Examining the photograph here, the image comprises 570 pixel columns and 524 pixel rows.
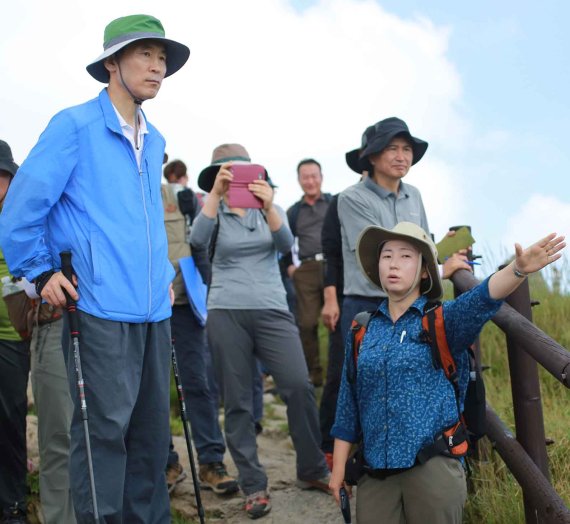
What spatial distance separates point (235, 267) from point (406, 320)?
225 centimetres

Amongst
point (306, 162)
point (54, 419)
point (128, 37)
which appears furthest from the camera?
point (306, 162)

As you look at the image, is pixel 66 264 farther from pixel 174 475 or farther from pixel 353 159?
pixel 353 159

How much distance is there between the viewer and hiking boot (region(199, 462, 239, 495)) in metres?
5.87

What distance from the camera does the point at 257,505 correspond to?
17.7ft

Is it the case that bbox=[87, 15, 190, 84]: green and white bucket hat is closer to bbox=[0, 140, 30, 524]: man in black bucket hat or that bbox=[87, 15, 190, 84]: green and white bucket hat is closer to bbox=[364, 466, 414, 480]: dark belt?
bbox=[0, 140, 30, 524]: man in black bucket hat

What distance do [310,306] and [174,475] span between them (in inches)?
155

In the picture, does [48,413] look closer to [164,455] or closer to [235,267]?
[164,455]

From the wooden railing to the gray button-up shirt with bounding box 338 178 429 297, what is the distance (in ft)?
3.31

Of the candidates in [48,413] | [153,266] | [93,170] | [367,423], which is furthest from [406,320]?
[48,413]

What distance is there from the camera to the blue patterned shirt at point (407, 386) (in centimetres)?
346

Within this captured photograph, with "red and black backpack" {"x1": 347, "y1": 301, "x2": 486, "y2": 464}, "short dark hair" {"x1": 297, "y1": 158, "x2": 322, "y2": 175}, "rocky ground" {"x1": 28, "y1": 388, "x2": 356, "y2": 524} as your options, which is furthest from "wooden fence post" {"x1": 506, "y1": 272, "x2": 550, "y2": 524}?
"short dark hair" {"x1": 297, "y1": 158, "x2": 322, "y2": 175}

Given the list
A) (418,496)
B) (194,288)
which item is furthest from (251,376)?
(418,496)

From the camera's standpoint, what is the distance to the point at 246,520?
5.44 metres

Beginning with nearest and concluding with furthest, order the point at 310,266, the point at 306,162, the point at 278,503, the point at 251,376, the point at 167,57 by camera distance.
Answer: the point at 167,57
the point at 278,503
the point at 251,376
the point at 310,266
the point at 306,162
